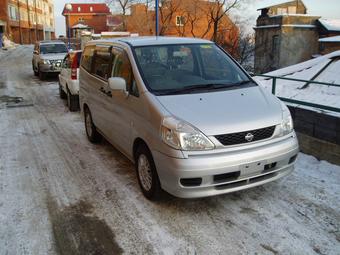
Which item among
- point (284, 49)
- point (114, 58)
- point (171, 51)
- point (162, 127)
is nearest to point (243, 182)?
point (162, 127)

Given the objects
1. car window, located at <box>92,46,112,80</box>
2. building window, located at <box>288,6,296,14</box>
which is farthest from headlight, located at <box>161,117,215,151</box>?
building window, located at <box>288,6,296,14</box>

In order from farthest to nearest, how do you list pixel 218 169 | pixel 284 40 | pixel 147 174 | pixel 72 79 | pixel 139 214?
pixel 284 40 < pixel 72 79 < pixel 147 174 < pixel 139 214 < pixel 218 169

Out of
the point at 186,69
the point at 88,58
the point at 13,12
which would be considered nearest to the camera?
the point at 186,69

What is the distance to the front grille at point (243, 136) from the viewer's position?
3590 millimetres

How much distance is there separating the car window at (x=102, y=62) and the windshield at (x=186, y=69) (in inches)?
30.5

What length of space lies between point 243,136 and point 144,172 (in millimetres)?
1280

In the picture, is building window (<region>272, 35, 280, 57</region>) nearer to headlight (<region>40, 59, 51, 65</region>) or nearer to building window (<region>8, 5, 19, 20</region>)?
headlight (<region>40, 59, 51, 65</region>)

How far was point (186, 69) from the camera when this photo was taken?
15.5 ft

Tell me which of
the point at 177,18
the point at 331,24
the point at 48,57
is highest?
the point at 177,18

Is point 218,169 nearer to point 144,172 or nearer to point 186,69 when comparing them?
point 144,172

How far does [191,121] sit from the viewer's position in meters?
3.62

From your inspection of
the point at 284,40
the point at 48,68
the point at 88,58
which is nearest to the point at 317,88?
the point at 88,58

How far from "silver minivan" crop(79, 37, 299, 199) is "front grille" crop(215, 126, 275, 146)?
0.01 metres

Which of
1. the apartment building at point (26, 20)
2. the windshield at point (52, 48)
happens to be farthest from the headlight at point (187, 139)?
the apartment building at point (26, 20)
